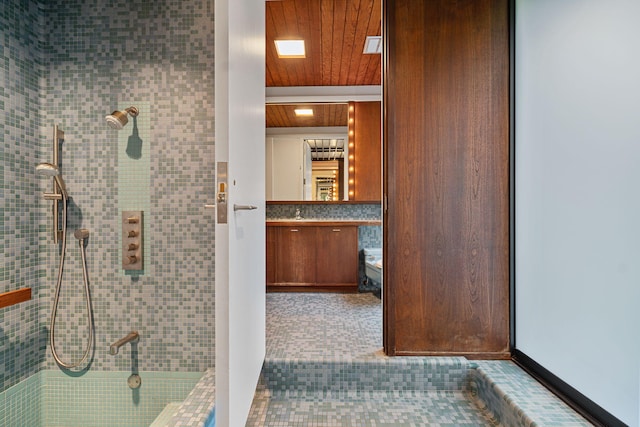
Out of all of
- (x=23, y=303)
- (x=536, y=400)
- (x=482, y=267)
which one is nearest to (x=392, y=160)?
(x=482, y=267)

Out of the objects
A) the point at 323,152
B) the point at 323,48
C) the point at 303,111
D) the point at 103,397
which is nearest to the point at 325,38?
the point at 323,48

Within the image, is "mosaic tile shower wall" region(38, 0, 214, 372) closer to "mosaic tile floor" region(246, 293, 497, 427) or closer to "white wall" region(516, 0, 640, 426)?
"mosaic tile floor" region(246, 293, 497, 427)

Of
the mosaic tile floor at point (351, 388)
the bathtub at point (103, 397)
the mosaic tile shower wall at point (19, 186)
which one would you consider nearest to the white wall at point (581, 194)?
the mosaic tile floor at point (351, 388)

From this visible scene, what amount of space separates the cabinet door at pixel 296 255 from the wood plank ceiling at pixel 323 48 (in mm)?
1358

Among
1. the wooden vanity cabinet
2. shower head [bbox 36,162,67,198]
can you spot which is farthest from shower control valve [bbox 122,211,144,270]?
the wooden vanity cabinet

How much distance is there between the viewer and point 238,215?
40.2 inches

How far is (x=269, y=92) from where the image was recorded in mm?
3420

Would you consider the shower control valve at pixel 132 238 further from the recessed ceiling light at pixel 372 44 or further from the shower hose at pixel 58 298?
the recessed ceiling light at pixel 372 44

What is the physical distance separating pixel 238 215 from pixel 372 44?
220 centimetres

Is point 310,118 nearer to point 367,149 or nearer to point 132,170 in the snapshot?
point 367,149

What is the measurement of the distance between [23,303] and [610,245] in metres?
2.51

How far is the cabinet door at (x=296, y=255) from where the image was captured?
3.13 metres

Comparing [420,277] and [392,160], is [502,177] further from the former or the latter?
[420,277]

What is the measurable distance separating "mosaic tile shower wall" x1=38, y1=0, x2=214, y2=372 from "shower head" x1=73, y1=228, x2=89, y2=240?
35 millimetres
